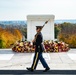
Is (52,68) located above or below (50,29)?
below

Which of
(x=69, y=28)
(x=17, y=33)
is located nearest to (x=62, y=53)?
(x=17, y=33)

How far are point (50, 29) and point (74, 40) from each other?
3.15 metres

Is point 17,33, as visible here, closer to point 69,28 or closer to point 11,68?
point 69,28

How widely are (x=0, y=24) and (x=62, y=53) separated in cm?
1565

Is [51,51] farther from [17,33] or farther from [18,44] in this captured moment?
[17,33]


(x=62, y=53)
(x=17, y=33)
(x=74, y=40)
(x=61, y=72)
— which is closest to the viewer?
(x=61, y=72)

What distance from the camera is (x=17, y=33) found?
22859mm

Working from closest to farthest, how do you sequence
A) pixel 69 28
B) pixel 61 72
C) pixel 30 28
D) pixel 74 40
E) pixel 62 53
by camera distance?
pixel 61 72
pixel 62 53
pixel 30 28
pixel 74 40
pixel 69 28

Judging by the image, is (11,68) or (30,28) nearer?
(11,68)

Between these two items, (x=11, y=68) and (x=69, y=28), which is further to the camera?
(x=69, y=28)

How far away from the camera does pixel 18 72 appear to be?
7.83 metres

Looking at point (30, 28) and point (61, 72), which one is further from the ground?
point (30, 28)

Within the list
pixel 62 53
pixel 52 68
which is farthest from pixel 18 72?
pixel 62 53

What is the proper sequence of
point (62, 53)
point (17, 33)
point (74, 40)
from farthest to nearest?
point (17, 33)
point (74, 40)
point (62, 53)
